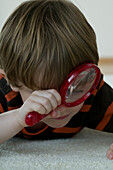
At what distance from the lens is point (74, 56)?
0.77 m

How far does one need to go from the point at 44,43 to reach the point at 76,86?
0.49 feet

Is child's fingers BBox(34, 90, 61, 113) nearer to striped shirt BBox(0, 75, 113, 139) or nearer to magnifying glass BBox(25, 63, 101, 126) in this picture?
magnifying glass BBox(25, 63, 101, 126)

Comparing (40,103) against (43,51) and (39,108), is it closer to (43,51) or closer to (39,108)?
(39,108)

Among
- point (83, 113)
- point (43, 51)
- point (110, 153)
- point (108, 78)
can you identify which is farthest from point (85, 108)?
point (108, 78)

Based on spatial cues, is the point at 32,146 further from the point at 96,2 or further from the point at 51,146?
the point at 96,2

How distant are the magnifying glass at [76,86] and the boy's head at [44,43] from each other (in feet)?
0.07

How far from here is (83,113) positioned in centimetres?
110

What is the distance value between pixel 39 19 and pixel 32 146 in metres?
0.42

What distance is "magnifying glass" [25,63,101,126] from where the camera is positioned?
764mm

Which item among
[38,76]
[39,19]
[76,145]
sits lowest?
[76,145]

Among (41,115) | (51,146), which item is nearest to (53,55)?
(41,115)

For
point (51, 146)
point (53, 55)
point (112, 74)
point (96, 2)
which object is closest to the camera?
point (53, 55)

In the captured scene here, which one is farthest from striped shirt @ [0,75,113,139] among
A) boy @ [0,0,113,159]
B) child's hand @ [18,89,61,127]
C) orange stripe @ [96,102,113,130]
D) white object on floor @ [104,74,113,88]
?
white object on floor @ [104,74,113,88]

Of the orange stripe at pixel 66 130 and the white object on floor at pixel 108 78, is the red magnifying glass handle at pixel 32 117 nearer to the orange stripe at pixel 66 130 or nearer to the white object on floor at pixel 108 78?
the orange stripe at pixel 66 130
